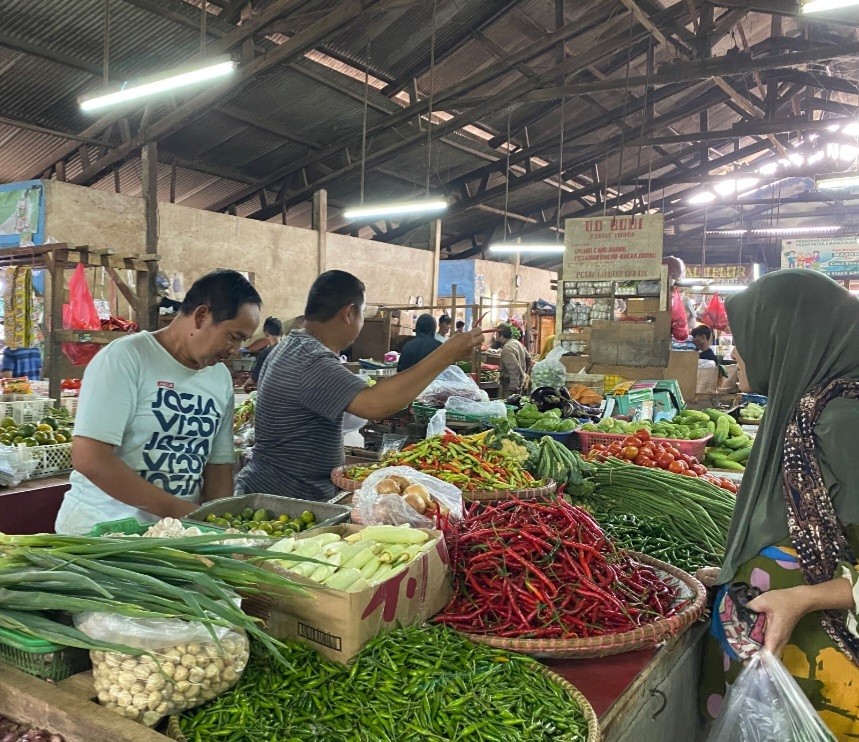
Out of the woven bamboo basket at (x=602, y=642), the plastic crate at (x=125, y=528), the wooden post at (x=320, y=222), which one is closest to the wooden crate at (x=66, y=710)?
the plastic crate at (x=125, y=528)

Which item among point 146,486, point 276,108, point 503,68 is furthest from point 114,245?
point 146,486

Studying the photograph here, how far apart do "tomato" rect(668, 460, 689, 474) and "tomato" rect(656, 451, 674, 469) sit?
0.06ft

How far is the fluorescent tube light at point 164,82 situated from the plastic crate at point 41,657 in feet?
19.4

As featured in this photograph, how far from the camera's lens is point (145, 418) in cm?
229

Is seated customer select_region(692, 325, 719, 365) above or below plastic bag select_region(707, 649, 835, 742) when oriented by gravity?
above

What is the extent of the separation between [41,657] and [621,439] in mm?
3705

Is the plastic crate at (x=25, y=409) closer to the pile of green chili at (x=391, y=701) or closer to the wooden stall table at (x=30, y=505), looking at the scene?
the wooden stall table at (x=30, y=505)

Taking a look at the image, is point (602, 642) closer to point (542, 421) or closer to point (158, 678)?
point (158, 678)

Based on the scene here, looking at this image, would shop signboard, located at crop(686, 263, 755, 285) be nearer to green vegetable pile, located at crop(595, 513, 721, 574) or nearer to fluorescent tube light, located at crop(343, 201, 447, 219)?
fluorescent tube light, located at crop(343, 201, 447, 219)

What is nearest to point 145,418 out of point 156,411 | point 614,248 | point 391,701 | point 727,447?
point 156,411

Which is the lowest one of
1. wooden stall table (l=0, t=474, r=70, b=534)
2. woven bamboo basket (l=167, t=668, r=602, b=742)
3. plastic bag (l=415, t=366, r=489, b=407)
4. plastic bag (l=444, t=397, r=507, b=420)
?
wooden stall table (l=0, t=474, r=70, b=534)

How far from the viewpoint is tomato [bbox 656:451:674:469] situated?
12.6 feet

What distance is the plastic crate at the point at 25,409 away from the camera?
179 inches

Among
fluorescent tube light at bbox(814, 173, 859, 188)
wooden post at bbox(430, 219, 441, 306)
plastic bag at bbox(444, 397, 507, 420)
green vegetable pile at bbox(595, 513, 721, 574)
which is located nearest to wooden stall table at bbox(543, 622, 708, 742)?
green vegetable pile at bbox(595, 513, 721, 574)
